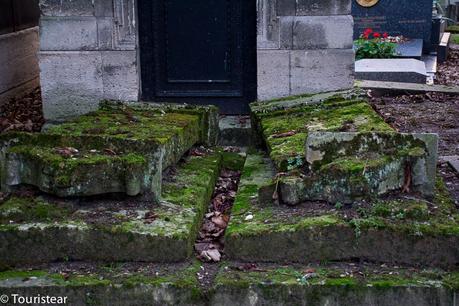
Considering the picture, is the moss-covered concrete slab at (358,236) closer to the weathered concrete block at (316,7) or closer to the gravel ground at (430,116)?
the gravel ground at (430,116)

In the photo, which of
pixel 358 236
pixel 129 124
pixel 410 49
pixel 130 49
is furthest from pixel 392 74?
pixel 358 236

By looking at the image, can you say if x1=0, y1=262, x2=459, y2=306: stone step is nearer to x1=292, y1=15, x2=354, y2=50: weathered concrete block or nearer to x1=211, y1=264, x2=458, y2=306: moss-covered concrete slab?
x1=211, y1=264, x2=458, y2=306: moss-covered concrete slab

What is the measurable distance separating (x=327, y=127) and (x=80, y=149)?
5.78ft

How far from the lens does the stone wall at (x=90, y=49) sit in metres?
6.59

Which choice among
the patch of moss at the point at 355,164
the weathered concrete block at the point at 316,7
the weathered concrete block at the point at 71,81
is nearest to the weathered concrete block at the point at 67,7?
the weathered concrete block at the point at 71,81

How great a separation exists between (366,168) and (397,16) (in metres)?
10.6

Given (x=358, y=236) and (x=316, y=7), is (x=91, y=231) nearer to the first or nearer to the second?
(x=358, y=236)

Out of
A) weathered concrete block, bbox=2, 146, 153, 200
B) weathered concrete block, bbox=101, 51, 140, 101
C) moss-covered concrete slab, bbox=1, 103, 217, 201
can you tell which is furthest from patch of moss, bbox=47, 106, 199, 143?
weathered concrete block, bbox=101, 51, 140, 101

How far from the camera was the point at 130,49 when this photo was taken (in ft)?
21.7

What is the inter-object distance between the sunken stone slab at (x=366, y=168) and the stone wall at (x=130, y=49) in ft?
8.00

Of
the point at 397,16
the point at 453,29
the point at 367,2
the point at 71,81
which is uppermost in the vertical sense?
the point at 367,2

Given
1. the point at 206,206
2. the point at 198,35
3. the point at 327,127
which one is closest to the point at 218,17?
the point at 198,35

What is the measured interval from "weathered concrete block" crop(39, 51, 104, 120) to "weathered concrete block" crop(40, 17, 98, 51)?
0.25ft

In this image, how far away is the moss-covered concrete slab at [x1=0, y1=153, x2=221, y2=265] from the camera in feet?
12.3
